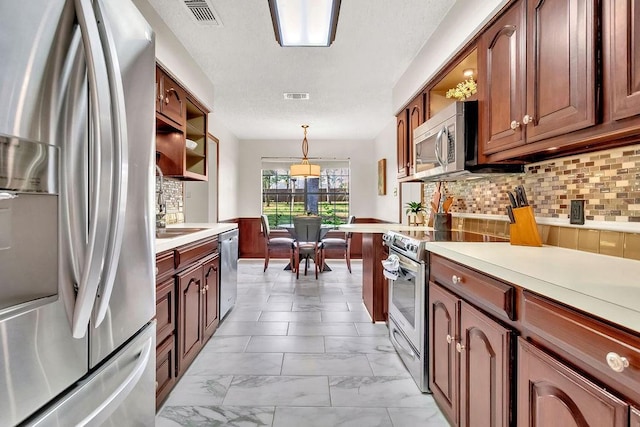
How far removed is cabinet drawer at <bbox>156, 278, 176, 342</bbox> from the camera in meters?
1.79

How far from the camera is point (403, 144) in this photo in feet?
11.5

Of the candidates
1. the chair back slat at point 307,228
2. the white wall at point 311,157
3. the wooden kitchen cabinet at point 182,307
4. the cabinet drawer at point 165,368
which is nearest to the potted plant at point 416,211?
the chair back slat at point 307,228

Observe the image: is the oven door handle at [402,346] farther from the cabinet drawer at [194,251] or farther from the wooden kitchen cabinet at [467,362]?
the cabinet drawer at [194,251]

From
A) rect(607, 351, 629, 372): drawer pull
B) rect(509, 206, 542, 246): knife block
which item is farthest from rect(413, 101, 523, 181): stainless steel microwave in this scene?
rect(607, 351, 629, 372): drawer pull

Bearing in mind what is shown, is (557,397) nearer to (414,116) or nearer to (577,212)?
(577,212)

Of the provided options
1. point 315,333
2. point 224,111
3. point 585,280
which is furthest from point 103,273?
point 224,111

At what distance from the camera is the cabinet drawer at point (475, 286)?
115 centimetres

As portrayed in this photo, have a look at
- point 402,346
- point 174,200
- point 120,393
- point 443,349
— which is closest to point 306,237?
point 174,200

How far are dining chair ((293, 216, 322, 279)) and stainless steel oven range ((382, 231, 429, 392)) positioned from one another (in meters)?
2.70

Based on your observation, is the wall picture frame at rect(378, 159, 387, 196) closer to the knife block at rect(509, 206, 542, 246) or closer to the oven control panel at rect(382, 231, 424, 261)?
the oven control panel at rect(382, 231, 424, 261)

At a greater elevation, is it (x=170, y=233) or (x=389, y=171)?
(x=389, y=171)

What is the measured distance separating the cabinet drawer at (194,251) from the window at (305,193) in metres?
4.41

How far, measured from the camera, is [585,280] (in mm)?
914

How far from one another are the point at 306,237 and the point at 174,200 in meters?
2.19
